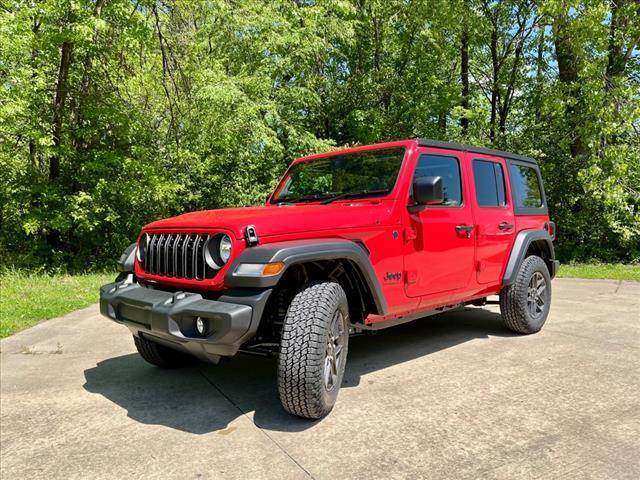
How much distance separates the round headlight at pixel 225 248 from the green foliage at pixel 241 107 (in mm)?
8449

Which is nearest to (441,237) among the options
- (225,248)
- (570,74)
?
(225,248)

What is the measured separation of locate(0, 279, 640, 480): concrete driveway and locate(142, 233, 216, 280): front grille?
0.94 metres

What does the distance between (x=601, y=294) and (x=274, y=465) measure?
6670 millimetres

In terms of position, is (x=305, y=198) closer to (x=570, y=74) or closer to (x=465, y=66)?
(x=570, y=74)

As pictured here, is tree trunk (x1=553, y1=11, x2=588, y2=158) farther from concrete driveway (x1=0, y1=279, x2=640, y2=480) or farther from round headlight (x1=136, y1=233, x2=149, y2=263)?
round headlight (x1=136, y1=233, x2=149, y2=263)

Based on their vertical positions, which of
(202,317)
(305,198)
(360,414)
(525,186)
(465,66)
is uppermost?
(465,66)

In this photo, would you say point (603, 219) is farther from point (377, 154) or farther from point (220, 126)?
point (377, 154)

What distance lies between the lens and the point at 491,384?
11.9ft

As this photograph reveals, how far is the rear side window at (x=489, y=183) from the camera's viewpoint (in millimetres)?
4648

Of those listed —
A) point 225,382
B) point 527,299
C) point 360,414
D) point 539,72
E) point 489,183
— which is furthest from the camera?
point 539,72

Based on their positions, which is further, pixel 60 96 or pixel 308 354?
pixel 60 96

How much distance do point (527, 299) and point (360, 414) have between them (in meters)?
2.68

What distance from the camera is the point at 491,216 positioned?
185 inches

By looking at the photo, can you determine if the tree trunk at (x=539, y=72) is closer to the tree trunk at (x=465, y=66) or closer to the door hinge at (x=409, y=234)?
the tree trunk at (x=465, y=66)
